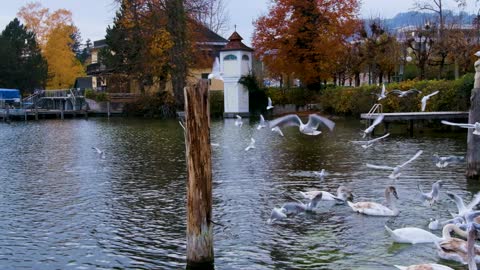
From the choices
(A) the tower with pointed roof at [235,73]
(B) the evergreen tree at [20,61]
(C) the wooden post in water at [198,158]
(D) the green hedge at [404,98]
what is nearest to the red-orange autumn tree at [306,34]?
(A) the tower with pointed roof at [235,73]

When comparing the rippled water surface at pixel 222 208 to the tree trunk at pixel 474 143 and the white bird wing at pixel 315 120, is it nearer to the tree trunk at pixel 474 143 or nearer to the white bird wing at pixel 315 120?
the tree trunk at pixel 474 143

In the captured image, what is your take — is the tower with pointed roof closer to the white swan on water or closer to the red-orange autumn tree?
the red-orange autumn tree

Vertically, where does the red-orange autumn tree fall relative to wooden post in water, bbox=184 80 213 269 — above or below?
above

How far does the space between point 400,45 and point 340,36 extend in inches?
450

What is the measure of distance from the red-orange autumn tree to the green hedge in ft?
9.28

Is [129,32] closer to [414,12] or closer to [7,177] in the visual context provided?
[414,12]

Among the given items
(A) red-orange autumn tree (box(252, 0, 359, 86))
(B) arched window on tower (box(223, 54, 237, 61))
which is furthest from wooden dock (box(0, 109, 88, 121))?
(A) red-orange autumn tree (box(252, 0, 359, 86))

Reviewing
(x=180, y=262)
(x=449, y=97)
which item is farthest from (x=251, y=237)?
(x=449, y=97)

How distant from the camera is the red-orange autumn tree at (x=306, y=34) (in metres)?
47.7

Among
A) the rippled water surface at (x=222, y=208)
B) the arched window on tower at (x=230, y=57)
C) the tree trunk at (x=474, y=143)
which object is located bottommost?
the rippled water surface at (x=222, y=208)

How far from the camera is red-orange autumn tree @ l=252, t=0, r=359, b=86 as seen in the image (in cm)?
4769

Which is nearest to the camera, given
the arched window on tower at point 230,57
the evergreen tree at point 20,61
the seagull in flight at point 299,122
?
the seagull in flight at point 299,122

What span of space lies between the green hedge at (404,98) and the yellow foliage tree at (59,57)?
1651 inches

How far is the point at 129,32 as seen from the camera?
5734 cm
